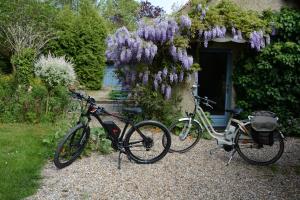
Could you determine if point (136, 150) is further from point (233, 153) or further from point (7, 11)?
point (7, 11)

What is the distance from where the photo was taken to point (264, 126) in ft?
21.9

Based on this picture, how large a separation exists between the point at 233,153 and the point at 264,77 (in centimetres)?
340

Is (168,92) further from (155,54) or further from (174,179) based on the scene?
(174,179)

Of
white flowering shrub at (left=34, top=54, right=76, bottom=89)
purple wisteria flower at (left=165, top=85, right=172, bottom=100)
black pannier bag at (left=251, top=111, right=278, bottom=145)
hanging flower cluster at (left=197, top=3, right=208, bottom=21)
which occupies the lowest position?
black pannier bag at (left=251, top=111, right=278, bottom=145)

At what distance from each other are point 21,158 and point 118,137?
1682 mm

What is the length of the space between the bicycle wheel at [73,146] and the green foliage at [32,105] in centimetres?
359

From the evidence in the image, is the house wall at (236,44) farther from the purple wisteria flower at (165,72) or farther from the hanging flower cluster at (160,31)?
the hanging flower cluster at (160,31)

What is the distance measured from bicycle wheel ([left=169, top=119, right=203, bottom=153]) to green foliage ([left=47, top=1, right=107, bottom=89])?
10.7 m

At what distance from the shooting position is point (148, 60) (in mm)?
9891

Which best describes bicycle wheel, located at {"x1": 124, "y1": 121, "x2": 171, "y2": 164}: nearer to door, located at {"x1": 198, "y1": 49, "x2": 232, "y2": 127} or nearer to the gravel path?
the gravel path

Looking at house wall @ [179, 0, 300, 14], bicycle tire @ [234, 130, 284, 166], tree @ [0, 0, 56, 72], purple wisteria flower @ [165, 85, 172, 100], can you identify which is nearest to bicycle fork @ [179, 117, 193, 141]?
bicycle tire @ [234, 130, 284, 166]

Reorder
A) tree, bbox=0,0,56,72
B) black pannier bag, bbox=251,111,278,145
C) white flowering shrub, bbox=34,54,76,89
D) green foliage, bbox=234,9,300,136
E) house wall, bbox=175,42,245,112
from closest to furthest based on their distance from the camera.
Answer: black pannier bag, bbox=251,111,278,145 → green foliage, bbox=234,9,300,136 → house wall, bbox=175,42,245,112 → white flowering shrub, bbox=34,54,76,89 → tree, bbox=0,0,56,72

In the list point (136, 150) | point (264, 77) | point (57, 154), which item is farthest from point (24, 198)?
point (264, 77)

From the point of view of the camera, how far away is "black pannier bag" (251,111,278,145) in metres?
6.65
